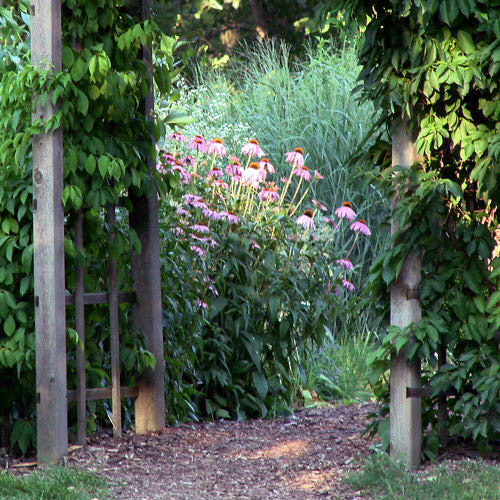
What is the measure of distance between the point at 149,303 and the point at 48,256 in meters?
0.83

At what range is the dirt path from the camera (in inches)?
150

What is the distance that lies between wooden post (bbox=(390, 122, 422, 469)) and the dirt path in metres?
0.31

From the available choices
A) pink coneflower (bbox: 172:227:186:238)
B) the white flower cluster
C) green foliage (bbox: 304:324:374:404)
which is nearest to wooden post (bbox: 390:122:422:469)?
pink coneflower (bbox: 172:227:186:238)

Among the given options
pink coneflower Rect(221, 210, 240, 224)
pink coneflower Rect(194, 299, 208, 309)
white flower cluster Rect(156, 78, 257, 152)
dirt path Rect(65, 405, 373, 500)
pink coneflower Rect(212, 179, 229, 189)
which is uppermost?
white flower cluster Rect(156, 78, 257, 152)

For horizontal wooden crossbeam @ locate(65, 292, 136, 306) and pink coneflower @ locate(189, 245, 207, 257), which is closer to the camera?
horizontal wooden crossbeam @ locate(65, 292, 136, 306)

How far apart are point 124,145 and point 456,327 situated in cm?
195

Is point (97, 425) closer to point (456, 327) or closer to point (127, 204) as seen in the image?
point (127, 204)

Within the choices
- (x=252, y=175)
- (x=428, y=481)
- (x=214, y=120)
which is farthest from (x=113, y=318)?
(x=214, y=120)

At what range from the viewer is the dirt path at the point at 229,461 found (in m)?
3.80

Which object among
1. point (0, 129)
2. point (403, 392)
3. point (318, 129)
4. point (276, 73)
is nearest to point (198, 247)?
point (0, 129)

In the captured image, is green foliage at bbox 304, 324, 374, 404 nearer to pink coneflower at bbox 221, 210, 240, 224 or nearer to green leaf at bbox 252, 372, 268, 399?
green leaf at bbox 252, 372, 268, 399

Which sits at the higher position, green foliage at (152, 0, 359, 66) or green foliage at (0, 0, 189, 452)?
green foliage at (152, 0, 359, 66)

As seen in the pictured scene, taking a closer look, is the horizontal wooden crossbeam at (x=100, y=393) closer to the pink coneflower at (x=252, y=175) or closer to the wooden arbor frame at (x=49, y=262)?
the wooden arbor frame at (x=49, y=262)

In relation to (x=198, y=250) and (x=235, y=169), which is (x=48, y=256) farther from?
(x=235, y=169)
